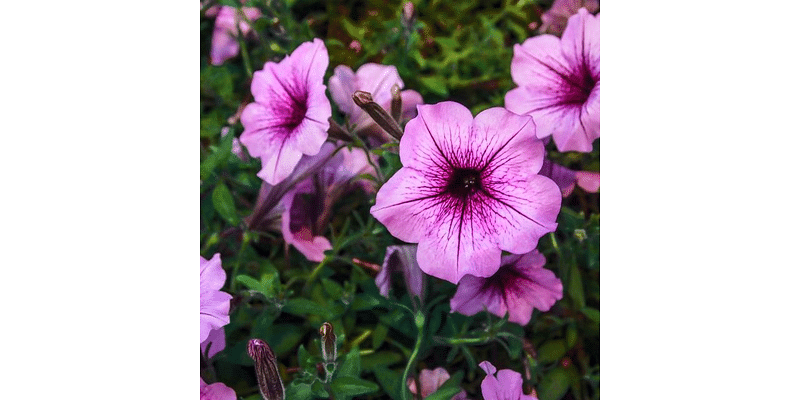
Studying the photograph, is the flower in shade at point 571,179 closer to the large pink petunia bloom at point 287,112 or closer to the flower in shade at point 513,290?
the flower in shade at point 513,290

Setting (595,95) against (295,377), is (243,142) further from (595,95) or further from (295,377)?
(595,95)

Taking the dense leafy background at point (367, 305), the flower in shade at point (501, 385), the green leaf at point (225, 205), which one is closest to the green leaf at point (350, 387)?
the dense leafy background at point (367, 305)

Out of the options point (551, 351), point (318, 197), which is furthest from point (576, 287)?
point (318, 197)

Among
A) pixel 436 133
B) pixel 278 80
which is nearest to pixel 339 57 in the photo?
pixel 278 80

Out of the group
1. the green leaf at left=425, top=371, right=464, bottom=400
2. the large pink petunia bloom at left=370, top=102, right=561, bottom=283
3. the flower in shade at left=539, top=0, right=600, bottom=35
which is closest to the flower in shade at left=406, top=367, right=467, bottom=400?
the green leaf at left=425, top=371, right=464, bottom=400

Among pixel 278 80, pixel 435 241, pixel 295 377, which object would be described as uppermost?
pixel 278 80

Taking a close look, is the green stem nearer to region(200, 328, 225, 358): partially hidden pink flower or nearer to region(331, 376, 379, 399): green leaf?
region(331, 376, 379, 399): green leaf
